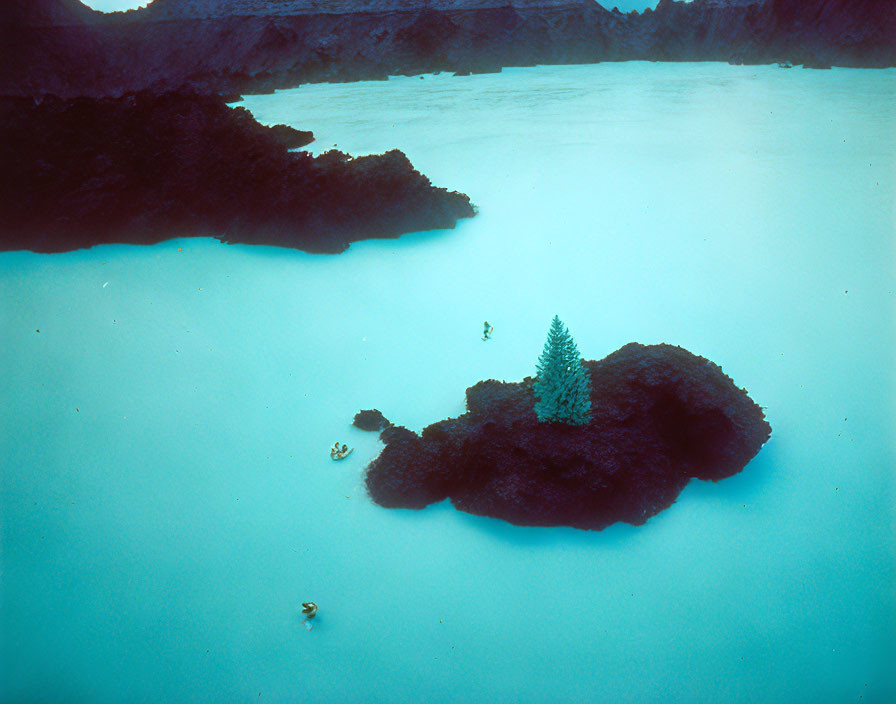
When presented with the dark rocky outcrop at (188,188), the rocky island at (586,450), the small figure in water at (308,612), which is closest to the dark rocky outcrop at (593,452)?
the rocky island at (586,450)

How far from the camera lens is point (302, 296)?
9234 mm

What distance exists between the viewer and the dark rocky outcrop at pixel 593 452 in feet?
15.2

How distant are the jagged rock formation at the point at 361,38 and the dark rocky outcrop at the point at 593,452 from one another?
35201mm

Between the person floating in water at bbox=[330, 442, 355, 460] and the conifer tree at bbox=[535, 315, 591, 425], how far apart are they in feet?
6.26

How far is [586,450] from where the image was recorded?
4812 millimetres

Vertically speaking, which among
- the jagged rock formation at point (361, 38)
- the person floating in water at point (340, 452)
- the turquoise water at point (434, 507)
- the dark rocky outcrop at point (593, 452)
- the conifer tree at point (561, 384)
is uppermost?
the jagged rock formation at point (361, 38)

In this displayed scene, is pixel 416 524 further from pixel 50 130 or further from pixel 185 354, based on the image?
pixel 50 130

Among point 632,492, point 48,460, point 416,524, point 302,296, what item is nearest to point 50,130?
point 302,296

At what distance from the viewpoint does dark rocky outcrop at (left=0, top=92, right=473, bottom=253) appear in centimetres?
1163

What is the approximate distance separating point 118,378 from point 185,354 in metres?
0.84

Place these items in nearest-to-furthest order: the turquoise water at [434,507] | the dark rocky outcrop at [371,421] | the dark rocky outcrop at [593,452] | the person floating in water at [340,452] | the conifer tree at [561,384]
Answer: the turquoise water at [434,507] < the dark rocky outcrop at [593,452] < the conifer tree at [561,384] < the person floating in water at [340,452] < the dark rocky outcrop at [371,421]

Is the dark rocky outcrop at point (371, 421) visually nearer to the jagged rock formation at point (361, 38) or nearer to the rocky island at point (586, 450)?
the rocky island at point (586, 450)

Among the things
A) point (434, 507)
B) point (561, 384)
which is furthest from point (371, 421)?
point (561, 384)

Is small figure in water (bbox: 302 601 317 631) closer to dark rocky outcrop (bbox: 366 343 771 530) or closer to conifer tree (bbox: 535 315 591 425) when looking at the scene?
dark rocky outcrop (bbox: 366 343 771 530)
